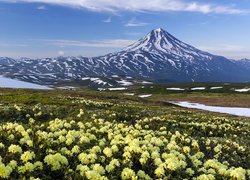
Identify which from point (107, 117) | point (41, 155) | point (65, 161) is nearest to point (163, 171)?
point (65, 161)

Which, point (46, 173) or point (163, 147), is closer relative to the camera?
point (46, 173)

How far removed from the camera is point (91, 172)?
864 centimetres

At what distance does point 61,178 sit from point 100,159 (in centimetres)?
161

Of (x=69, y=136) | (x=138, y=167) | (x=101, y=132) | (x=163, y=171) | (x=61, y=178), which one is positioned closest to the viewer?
(x=61, y=178)

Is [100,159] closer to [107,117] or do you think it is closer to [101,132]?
[101,132]

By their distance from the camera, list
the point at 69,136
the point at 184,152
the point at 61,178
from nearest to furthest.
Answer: the point at 61,178
the point at 69,136
the point at 184,152

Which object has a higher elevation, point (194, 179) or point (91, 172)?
point (91, 172)

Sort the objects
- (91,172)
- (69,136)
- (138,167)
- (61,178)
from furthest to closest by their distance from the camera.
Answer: (69,136), (138,167), (61,178), (91,172)

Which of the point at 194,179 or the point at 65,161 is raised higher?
the point at 65,161

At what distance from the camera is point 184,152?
13180 mm

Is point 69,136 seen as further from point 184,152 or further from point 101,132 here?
point 184,152

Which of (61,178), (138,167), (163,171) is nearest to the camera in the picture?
(61,178)

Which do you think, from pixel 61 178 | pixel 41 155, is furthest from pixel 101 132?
pixel 61 178

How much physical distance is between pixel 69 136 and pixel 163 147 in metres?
3.95
